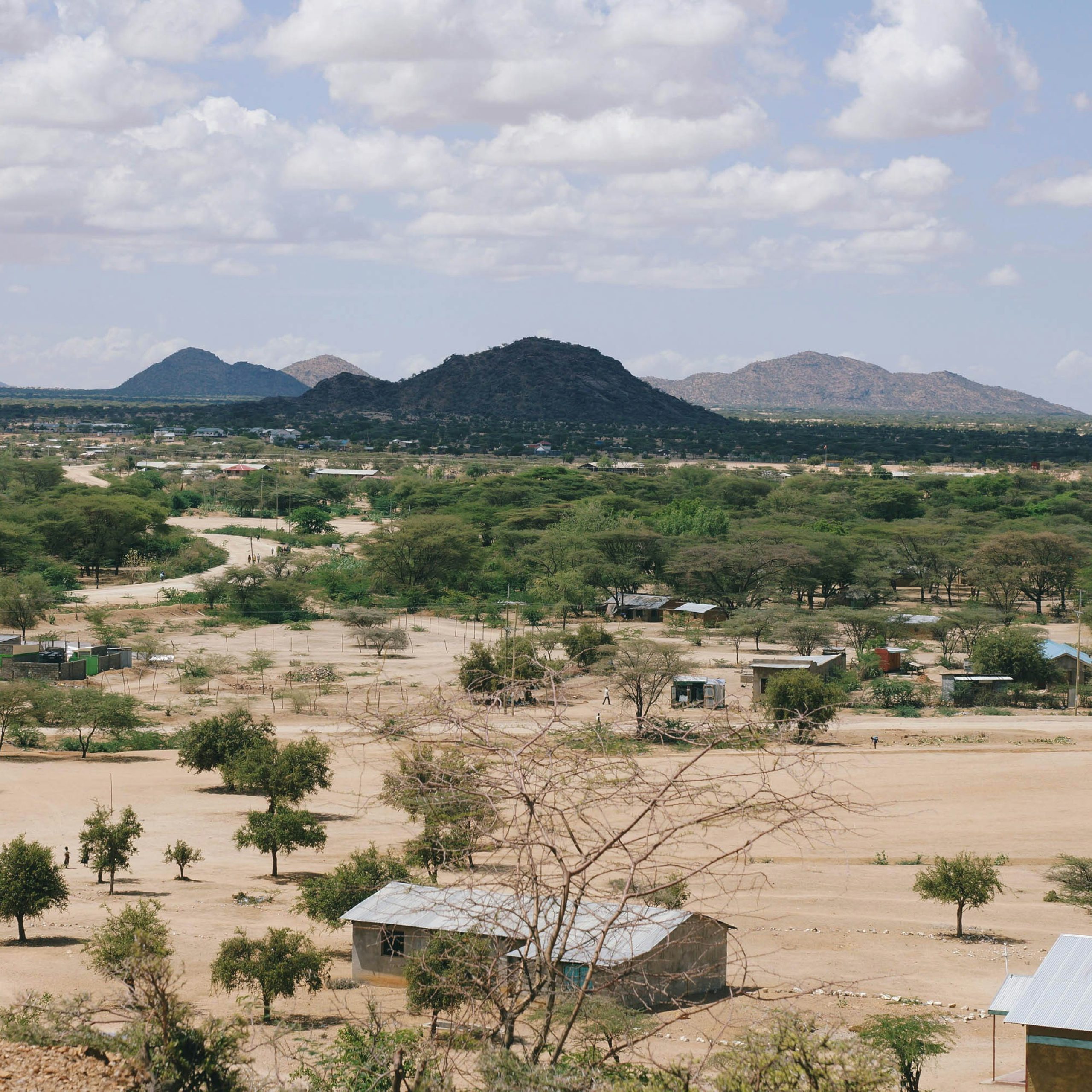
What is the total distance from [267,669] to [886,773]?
2668 cm

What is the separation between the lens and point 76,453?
17212 centimetres

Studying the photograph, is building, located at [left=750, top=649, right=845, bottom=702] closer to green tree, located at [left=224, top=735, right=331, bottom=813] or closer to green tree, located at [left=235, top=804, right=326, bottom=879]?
green tree, located at [left=224, top=735, right=331, bottom=813]

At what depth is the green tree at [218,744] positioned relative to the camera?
3725 centimetres

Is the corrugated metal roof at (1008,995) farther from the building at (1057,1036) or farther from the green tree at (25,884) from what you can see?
the green tree at (25,884)

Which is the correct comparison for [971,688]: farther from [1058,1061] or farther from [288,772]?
[1058,1061]

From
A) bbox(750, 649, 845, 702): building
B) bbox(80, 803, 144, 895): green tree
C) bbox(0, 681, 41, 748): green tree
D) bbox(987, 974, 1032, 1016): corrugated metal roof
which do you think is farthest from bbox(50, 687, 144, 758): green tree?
bbox(987, 974, 1032, 1016): corrugated metal roof

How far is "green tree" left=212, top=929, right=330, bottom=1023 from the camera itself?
19.2 m

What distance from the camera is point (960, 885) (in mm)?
24234

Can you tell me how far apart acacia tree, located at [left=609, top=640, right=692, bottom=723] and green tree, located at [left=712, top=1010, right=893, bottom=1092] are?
117ft

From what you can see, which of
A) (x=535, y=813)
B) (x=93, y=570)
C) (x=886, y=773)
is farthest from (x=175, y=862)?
(x=93, y=570)

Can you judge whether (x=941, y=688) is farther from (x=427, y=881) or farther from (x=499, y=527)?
(x=499, y=527)

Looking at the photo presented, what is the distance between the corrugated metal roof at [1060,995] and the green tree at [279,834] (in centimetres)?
1587

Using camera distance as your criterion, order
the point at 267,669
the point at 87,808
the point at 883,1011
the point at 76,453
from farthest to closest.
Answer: the point at 76,453 → the point at 267,669 → the point at 87,808 → the point at 883,1011

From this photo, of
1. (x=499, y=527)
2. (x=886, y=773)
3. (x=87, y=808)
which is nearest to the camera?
(x=87, y=808)
